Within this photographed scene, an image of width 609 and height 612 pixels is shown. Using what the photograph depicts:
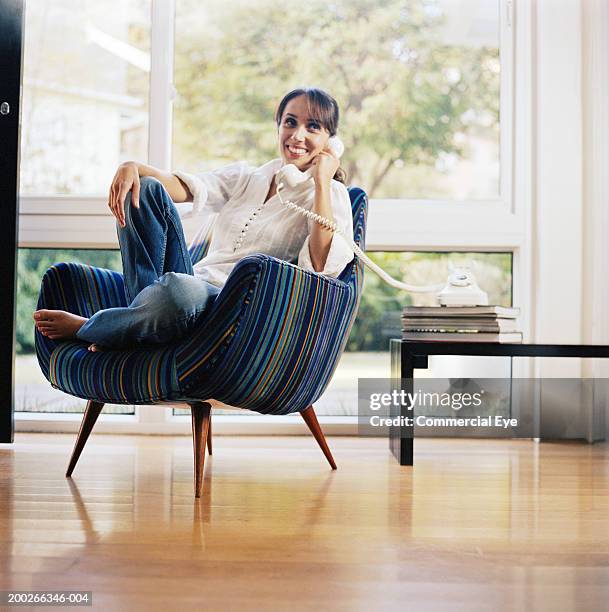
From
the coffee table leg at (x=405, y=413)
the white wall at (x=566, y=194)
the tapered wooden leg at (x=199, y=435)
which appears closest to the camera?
the tapered wooden leg at (x=199, y=435)

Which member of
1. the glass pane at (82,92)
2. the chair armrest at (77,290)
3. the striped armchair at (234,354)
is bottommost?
the striped armchair at (234,354)

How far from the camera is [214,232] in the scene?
2.29 meters

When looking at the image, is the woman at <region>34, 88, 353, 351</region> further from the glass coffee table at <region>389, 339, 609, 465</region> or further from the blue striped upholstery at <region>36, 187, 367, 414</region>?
the glass coffee table at <region>389, 339, 609, 465</region>

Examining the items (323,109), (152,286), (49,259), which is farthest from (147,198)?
(49,259)

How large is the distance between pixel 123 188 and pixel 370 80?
149 cm

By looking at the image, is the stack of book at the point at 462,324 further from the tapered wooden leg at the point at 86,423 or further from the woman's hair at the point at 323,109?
the tapered wooden leg at the point at 86,423

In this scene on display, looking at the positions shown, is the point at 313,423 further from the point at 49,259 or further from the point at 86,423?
the point at 49,259

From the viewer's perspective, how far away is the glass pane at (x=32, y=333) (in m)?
2.87

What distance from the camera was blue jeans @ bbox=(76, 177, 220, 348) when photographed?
5.36ft

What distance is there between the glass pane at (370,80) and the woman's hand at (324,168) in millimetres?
822

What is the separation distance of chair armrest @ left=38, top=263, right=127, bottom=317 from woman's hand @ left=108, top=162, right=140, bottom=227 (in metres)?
0.25

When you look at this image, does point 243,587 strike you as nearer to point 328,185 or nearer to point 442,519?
point 442,519

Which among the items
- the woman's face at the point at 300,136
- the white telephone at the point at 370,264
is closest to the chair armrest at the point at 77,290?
the white telephone at the point at 370,264

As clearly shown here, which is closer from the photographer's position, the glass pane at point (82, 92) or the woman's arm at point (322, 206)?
the woman's arm at point (322, 206)
